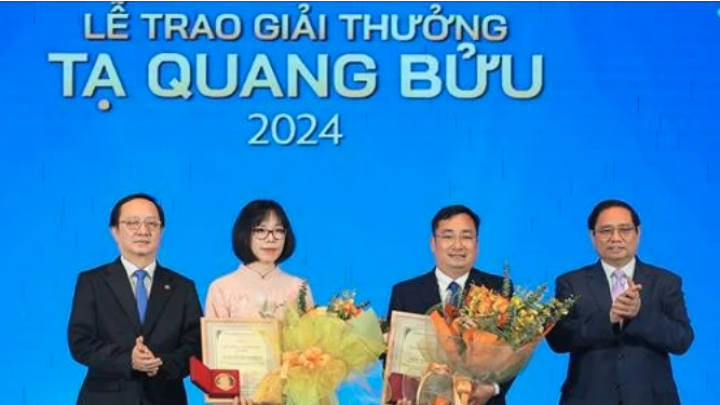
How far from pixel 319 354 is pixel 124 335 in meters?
0.82

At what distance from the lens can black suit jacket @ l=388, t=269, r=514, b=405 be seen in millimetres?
5445

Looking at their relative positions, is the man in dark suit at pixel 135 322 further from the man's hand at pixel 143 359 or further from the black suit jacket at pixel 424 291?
the black suit jacket at pixel 424 291

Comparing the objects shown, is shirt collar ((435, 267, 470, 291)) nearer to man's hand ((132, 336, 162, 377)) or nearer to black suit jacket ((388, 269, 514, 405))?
black suit jacket ((388, 269, 514, 405))

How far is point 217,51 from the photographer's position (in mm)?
6168

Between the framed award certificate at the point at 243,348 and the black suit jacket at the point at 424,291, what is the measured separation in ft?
2.12

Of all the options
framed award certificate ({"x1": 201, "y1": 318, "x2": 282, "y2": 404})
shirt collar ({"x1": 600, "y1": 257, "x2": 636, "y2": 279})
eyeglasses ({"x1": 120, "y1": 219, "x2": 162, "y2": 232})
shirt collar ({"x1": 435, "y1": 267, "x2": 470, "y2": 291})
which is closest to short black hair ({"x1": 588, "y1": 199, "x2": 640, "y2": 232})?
shirt collar ({"x1": 600, "y1": 257, "x2": 636, "y2": 279})

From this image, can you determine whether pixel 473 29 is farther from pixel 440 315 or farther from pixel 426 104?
pixel 440 315

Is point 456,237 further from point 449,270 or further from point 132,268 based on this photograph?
point 132,268

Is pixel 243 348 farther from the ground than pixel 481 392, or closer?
farther from the ground

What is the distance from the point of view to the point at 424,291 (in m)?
Result: 5.47

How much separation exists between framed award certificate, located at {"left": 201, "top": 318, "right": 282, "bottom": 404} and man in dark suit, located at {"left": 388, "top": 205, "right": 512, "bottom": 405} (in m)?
0.74

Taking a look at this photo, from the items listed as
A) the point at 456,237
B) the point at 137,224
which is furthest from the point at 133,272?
the point at 456,237

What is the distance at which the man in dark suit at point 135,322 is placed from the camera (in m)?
5.22

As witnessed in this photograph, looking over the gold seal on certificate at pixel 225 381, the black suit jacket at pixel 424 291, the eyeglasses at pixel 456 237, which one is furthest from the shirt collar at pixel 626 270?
the gold seal on certificate at pixel 225 381
